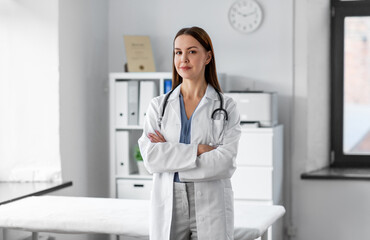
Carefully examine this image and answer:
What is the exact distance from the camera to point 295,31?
15.4 ft

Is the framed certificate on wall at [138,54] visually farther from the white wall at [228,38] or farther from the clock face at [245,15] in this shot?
the clock face at [245,15]

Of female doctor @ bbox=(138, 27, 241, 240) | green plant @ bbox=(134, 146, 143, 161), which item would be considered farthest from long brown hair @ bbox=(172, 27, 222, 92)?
green plant @ bbox=(134, 146, 143, 161)

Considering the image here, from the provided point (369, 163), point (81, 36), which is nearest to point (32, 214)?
point (81, 36)

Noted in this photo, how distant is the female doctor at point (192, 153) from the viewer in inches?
88.1

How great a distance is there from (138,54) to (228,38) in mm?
691

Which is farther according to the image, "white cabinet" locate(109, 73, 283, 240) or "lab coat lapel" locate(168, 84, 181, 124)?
"white cabinet" locate(109, 73, 283, 240)

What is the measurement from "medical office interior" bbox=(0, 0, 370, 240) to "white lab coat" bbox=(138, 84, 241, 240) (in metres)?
1.98

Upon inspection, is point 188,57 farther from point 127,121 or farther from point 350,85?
point 350,85

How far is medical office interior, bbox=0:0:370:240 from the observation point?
4105 millimetres

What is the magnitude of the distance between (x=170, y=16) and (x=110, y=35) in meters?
0.50

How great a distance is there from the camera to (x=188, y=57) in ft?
7.43

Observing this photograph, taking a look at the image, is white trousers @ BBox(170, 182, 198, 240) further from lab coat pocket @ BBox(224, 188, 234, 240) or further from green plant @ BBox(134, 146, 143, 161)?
green plant @ BBox(134, 146, 143, 161)

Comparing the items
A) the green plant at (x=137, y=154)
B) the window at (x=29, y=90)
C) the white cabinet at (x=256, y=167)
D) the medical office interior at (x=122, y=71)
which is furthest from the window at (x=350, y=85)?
the window at (x=29, y=90)

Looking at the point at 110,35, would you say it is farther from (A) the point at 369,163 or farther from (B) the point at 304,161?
(A) the point at 369,163
